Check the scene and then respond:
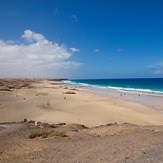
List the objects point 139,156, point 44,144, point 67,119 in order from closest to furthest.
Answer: point 139,156
point 44,144
point 67,119

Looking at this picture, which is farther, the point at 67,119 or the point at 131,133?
the point at 67,119

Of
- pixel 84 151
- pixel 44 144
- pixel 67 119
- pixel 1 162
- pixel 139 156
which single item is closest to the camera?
pixel 139 156

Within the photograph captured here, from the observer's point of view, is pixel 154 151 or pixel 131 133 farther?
pixel 131 133

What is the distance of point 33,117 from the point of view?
17.3 m

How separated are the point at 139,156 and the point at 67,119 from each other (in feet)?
34.1

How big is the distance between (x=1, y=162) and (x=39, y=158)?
104 centimetres

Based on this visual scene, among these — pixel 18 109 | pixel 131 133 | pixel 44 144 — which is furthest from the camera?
pixel 18 109

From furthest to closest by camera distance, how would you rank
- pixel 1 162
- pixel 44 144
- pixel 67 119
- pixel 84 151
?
pixel 67 119, pixel 44 144, pixel 84 151, pixel 1 162

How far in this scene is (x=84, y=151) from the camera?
7.34m

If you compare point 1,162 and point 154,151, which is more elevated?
point 154,151

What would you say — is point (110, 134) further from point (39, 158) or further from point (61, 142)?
point (39, 158)

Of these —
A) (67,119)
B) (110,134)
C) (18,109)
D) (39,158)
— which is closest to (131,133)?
(110,134)

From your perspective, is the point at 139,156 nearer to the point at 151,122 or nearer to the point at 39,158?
the point at 39,158

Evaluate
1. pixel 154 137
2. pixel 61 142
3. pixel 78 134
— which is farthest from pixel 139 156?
pixel 78 134
